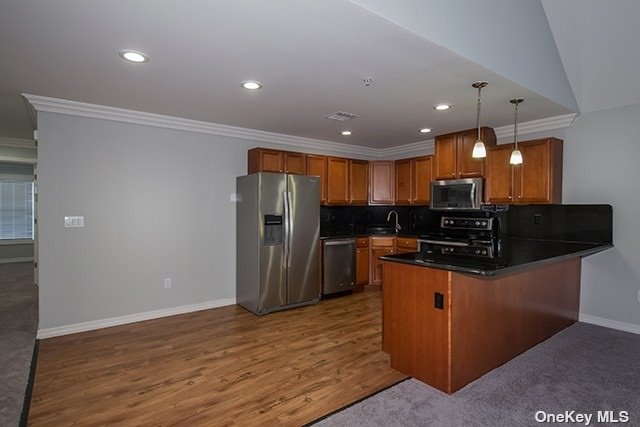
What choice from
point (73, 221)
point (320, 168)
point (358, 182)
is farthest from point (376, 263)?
point (73, 221)

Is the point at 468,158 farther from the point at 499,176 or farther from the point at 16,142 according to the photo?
the point at 16,142

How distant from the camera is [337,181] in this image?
17.4 ft

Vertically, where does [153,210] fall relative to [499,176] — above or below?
below

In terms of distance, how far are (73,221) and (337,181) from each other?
341cm

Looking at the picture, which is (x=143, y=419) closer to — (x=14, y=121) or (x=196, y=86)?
(x=196, y=86)

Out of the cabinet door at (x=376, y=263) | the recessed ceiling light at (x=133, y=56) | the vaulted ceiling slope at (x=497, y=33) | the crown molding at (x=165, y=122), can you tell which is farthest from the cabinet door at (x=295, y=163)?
the vaulted ceiling slope at (x=497, y=33)

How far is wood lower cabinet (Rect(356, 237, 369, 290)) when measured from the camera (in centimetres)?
519

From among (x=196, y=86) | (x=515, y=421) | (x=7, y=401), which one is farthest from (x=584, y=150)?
(x=7, y=401)

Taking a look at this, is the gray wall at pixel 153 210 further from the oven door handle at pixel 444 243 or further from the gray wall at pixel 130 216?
the oven door handle at pixel 444 243

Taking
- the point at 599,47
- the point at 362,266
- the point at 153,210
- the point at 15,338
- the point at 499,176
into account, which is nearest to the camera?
the point at 599,47

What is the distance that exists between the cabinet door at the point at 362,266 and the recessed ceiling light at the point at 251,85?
2.99m

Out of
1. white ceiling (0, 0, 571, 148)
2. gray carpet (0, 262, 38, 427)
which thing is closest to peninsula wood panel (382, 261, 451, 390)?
white ceiling (0, 0, 571, 148)

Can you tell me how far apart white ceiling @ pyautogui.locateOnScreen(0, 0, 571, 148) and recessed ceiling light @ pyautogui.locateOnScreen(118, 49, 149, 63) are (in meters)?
0.05

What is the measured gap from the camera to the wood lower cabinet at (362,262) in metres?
5.19
